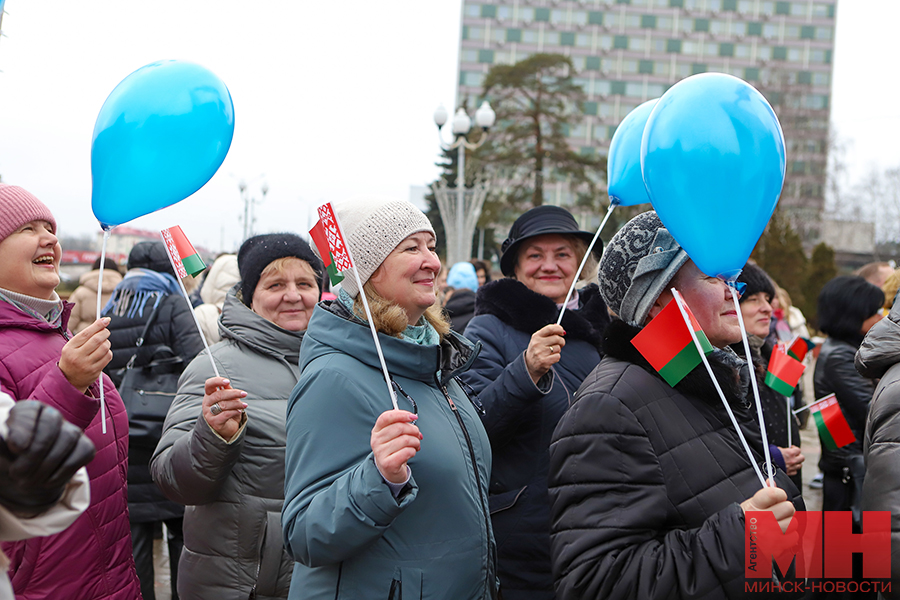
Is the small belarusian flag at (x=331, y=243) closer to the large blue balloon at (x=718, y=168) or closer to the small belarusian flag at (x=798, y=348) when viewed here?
the large blue balloon at (x=718, y=168)

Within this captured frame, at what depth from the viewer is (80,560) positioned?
2.35m

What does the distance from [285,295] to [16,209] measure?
1.04m

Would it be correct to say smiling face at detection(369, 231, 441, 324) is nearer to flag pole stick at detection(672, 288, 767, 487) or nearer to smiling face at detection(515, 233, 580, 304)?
flag pole stick at detection(672, 288, 767, 487)

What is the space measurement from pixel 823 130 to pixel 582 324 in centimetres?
Result: 5008

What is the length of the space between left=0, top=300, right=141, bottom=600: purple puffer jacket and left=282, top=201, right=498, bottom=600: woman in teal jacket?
2.72 ft

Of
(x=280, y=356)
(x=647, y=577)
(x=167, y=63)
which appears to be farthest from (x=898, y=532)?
(x=167, y=63)

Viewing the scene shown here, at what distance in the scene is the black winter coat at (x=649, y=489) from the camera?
1729mm

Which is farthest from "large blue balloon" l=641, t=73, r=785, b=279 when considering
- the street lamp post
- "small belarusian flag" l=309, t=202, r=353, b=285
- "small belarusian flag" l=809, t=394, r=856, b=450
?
the street lamp post

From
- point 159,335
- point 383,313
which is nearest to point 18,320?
point 383,313

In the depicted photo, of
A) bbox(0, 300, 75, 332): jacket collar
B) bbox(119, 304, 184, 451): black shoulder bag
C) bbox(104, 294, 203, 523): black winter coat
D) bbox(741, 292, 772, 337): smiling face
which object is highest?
bbox(0, 300, 75, 332): jacket collar

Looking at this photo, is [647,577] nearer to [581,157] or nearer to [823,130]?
[581,157]

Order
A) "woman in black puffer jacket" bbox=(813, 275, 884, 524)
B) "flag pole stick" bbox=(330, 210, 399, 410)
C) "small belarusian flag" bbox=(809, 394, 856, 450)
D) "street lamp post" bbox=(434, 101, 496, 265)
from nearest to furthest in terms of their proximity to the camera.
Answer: "flag pole stick" bbox=(330, 210, 399, 410) → "small belarusian flag" bbox=(809, 394, 856, 450) → "woman in black puffer jacket" bbox=(813, 275, 884, 524) → "street lamp post" bbox=(434, 101, 496, 265)

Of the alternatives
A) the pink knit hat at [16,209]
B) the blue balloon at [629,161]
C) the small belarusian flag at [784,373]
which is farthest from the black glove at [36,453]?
the small belarusian flag at [784,373]

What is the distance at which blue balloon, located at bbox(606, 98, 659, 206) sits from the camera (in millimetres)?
2713
